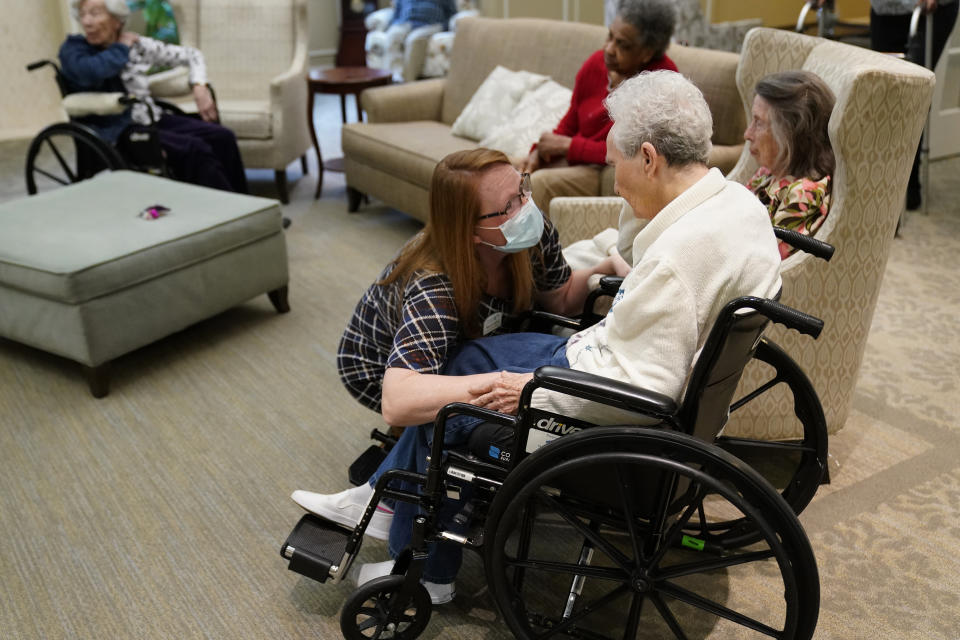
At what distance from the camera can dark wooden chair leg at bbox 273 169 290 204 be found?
4250 millimetres

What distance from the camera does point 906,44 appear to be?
3.80 metres

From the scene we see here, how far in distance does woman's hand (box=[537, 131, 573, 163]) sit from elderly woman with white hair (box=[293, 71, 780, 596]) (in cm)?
160

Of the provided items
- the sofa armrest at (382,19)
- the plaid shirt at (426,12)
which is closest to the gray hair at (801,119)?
the plaid shirt at (426,12)

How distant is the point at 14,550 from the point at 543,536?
1200 mm

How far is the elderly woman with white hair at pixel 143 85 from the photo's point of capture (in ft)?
11.4

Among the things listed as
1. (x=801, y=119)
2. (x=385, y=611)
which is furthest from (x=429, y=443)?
(x=801, y=119)

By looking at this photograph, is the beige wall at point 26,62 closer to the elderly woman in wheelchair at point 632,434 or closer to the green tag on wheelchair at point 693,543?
the elderly woman in wheelchair at point 632,434

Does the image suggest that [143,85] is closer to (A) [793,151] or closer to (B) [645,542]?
(A) [793,151]

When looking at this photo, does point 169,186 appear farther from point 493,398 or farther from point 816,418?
point 816,418

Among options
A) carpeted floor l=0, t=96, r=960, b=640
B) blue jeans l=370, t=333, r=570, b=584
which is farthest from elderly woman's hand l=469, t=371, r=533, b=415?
carpeted floor l=0, t=96, r=960, b=640

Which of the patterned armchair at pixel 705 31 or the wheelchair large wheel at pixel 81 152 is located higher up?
the patterned armchair at pixel 705 31

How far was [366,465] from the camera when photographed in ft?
6.17

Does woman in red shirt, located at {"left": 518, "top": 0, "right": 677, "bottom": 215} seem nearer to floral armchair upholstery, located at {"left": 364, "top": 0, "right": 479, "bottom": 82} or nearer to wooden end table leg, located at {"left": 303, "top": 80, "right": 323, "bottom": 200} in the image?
wooden end table leg, located at {"left": 303, "top": 80, "right": 323, "bottom": 200}

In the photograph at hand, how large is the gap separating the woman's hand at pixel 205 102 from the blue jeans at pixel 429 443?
2.66 meters
